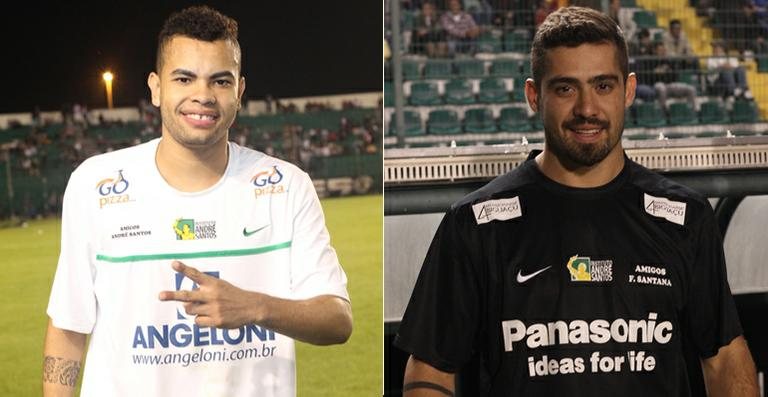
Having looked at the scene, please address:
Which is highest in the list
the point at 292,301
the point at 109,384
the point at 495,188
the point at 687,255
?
the point at 495,188

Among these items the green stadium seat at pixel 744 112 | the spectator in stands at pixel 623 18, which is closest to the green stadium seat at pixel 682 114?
the green stadium seat at pixel 744 112

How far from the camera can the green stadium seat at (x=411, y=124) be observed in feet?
11.0

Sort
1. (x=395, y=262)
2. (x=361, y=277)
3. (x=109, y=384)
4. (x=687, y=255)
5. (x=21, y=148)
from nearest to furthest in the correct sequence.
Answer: (x=687, y=255) → (x=109, y=384) → (x=21, y=148) → (x=361, y=277) → (x=395, y=262)

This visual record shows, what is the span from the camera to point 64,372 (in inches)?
99.1

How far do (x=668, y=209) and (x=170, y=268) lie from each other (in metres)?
1.29

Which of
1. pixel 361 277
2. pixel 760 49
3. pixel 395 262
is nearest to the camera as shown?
pixel 361 277

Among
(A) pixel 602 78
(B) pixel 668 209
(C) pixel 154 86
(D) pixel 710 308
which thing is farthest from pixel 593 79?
(C) pixel 154 86

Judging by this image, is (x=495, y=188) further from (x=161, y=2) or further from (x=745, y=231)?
(x=745, y=231)

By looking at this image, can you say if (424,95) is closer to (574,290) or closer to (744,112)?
(744,112)

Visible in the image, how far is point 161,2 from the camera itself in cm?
268

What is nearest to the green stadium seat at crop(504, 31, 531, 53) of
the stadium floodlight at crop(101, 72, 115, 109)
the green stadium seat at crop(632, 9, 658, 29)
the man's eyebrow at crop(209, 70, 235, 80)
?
the green stadium seat at crop(632, 9, 658, 29)

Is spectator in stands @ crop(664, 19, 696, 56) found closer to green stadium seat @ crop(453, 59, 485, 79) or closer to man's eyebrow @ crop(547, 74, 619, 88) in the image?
green stadium seat @ crop(453, 59, 485, 79)

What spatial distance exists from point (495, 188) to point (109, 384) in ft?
3.79

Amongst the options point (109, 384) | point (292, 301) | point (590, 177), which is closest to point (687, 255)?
point (590, 177)
